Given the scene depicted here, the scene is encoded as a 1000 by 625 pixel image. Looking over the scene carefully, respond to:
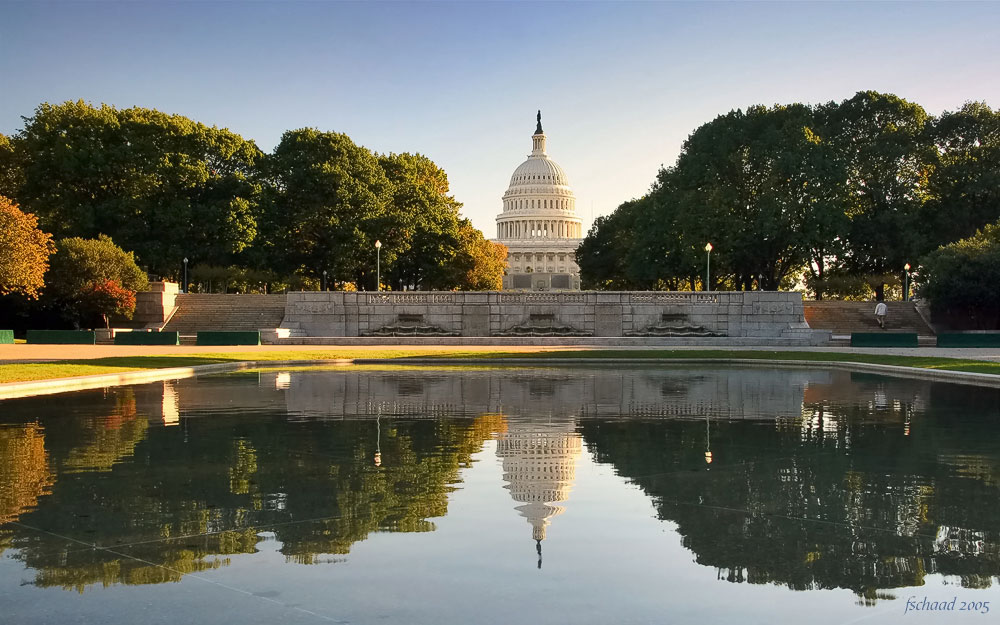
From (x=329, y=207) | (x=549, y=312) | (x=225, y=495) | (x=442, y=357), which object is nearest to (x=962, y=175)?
(x=549, y=312)

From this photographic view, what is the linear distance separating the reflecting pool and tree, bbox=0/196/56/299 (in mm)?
28096

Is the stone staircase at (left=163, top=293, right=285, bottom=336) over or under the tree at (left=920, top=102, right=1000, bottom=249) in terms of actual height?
under

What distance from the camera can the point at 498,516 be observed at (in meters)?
7.76

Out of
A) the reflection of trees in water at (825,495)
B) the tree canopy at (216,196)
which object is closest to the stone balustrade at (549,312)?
the tree canopy at (216,196)

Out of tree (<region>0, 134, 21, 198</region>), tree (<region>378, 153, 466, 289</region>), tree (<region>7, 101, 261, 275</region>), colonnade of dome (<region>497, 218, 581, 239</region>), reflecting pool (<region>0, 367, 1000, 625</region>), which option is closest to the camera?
reflecting pool (<region>0, 367, 1000, 625</region>)

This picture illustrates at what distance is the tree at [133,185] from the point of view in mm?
57719

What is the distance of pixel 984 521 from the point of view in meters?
7.57

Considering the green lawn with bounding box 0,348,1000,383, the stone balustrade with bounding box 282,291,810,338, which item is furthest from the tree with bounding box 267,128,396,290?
the green lawn with bounding box 0,348,1000,383

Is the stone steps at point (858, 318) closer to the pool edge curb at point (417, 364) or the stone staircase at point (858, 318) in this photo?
the stone staircase at point (858, 318)

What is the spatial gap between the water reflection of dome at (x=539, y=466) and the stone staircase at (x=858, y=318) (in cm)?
4299

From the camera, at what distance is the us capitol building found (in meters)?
164

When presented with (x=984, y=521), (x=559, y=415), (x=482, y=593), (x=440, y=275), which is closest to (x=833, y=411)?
(x=559, y=415)

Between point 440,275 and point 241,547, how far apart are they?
202 feet

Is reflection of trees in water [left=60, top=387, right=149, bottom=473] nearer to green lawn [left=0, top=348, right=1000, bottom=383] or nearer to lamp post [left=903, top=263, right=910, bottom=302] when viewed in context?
green lawn [left=0, top=348, right=1000, bottom=383]
